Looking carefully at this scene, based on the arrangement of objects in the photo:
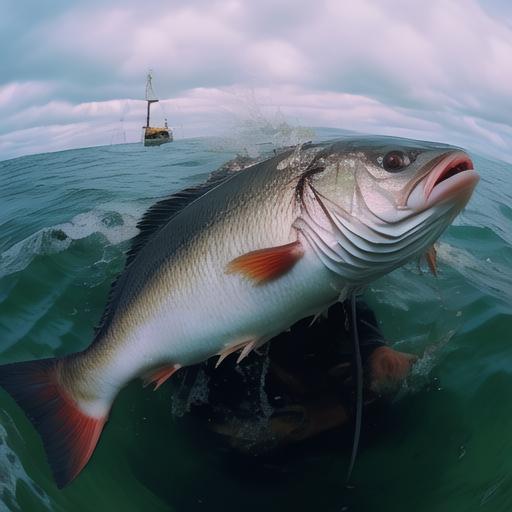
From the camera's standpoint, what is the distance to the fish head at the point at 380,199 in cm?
248

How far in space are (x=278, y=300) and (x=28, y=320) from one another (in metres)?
3.81

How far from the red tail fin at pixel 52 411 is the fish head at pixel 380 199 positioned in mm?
1757

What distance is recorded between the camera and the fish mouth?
2.40m

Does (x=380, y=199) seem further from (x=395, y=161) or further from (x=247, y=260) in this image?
(x=247, y=260)

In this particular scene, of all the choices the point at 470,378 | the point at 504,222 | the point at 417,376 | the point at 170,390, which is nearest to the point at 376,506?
the point at 417,376

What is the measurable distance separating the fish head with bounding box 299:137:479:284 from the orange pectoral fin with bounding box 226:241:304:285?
11cm

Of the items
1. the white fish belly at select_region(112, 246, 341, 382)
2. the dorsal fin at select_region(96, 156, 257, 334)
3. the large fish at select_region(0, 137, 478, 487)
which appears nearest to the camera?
the large fish at select_region(0, 137, 478, 487)

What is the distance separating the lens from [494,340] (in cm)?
507

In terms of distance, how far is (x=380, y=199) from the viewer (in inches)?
102

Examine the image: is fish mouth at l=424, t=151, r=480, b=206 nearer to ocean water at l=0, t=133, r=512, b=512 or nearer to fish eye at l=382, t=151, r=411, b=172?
fish eye at l=382, t=151, r=411, b=172

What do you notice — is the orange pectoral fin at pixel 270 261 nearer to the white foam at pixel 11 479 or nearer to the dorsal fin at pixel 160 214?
the dorsal fin at pixel 160 214

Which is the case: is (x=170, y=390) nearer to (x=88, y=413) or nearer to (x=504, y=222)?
(x=88, y=413)

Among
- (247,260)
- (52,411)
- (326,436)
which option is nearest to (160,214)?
(247,260)

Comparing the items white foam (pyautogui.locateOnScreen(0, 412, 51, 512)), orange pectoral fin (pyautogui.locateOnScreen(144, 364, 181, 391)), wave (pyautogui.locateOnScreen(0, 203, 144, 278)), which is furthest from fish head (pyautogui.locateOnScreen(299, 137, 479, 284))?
wave (pyautogui.locateOnScreen(0, 203, 144, 278))
